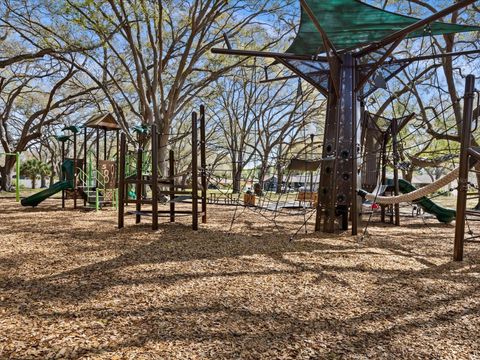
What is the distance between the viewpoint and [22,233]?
6.22m

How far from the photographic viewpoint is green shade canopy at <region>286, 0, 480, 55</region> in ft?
18.4

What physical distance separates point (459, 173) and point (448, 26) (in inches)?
122

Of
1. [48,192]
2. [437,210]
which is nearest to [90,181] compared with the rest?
[48,192]

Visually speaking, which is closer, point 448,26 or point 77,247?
point 77,247

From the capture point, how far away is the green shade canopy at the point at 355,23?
5.60 metres

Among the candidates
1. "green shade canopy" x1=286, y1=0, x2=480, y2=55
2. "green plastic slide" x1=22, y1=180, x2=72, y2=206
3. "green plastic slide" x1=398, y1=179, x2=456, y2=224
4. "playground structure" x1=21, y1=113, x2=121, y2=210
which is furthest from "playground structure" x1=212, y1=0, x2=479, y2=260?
"green plastic slide" x1=22, y1=180, x2=72, y2=206

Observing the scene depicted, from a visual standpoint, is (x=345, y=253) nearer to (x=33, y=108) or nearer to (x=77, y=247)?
(x=77, y=247)

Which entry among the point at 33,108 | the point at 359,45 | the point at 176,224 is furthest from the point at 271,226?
the point at 33,108

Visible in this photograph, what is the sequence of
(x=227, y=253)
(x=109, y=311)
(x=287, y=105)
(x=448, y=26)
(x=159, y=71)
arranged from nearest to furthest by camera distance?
(x=109, y=311) → (x=227, y=253) → (x=448, y=26) → (x=159, y=71) → (x=287, y=105)

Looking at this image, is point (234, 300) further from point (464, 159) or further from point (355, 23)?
point (355, 23)

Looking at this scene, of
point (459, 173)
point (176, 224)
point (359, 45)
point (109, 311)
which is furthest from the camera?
point (176, 224)

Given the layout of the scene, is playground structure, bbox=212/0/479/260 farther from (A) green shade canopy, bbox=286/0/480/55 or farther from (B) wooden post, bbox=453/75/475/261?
(B) wooden post, bbox=453/75/475/261

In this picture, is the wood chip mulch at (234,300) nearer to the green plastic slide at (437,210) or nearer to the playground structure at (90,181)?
the green plastic slide at (437,210)

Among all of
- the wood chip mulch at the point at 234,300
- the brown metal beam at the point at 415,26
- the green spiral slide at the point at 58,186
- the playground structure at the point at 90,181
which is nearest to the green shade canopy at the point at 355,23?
the brown metal beam at the point at 415,26
